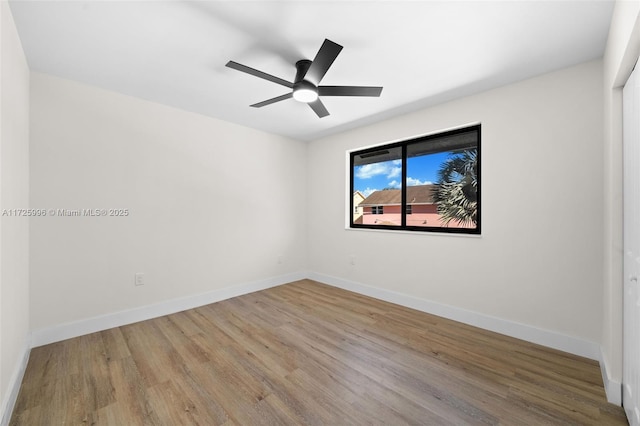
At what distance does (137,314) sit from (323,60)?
310 centimetres

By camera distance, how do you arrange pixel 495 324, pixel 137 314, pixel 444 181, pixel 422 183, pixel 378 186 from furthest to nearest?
pixel 378 186 < pixel 422 183 < pixel 444 181 < pixel 137 314 < pixel 495 324

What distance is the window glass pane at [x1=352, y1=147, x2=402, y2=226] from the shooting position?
3546 mm

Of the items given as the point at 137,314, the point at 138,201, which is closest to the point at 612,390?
the point at 137,314

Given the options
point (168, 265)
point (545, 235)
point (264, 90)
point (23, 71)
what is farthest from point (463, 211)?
point (23, 71)

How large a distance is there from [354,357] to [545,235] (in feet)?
6.55

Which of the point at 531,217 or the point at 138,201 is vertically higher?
the point at 138,201

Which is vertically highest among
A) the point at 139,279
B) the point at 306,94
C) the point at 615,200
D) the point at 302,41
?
the point at 302,41

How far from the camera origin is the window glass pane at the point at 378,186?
140 inches

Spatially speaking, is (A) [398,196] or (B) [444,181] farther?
(A) [398,196]

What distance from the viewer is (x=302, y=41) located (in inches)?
73.0

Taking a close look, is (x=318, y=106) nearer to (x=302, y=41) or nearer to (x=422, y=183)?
(x=302, y=41)

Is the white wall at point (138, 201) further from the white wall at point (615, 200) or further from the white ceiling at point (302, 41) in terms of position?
the white wall at point (615, 200)

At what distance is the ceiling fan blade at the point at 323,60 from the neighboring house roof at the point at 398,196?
1.96 m

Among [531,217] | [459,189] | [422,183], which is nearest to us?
[531,217]
